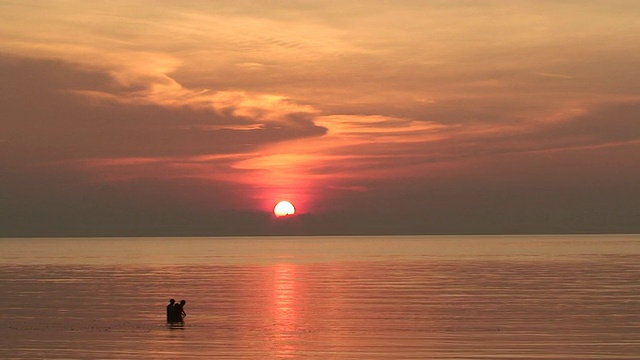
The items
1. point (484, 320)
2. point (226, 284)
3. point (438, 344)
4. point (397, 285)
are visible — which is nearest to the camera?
point (438, 344)

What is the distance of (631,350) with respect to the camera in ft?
120

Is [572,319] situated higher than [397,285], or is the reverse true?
[397,285]

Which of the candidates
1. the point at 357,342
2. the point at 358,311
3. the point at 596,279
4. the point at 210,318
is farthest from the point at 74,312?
the point at 596,279

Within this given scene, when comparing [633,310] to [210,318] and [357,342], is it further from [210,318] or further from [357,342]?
[210,318]

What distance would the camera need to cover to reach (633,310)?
53.8 meters

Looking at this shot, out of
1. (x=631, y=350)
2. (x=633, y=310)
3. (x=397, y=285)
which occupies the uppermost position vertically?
(x=397, y=285)

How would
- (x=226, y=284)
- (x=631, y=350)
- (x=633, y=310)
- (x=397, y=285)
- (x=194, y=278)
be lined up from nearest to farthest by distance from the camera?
(x=631, y=350) → (x=633, y=310) → (x=397, y=285) → (x=226, y=284) → (x=194, y=278)

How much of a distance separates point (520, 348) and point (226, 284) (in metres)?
49.6

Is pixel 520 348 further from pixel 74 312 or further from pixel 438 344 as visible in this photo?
pixel 74 312

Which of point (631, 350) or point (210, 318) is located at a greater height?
point (210, 318)

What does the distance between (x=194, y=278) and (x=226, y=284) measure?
11767mm

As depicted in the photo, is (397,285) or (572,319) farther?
(397,285)

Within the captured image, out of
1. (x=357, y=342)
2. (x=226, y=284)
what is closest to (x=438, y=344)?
(x=357, y=342)

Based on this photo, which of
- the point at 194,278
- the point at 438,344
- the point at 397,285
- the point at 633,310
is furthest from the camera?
the point at 194,278
